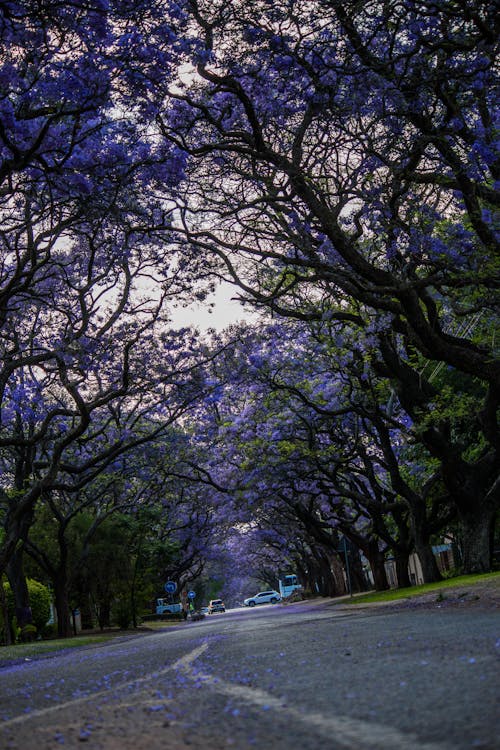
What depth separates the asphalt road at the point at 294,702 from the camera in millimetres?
3455

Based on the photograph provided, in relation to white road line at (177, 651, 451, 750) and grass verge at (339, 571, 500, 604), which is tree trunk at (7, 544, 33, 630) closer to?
grass verge at (339, 571, 500, 604)

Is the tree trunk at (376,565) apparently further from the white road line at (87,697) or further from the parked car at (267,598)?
the parked car at (267,598)

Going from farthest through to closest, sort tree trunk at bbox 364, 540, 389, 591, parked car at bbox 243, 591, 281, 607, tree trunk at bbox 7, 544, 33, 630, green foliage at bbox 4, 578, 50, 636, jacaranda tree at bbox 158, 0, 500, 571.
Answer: parked car at bbox 243, 591, 281, 607 → green foliage at bbox 4, 578, 50, 636 → tree trunk at bbox 364, 540, 389, 591 → tree trunk at bbox 7, 544, 33, 630 → jacaranda tree at bbox 158, 0, 500, 571

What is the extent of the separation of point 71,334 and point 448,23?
10351 millimetres

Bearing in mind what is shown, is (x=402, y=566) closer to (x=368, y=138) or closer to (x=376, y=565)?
(x=376, y=565)

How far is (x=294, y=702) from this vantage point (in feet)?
15.0

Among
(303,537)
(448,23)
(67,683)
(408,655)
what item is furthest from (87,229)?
(303,537)

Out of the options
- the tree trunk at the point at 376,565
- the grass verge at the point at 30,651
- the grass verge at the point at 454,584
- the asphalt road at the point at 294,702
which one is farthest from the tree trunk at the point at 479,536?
the asphalt road at the point at 294,702

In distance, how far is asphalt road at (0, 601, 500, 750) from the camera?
11.3 feet

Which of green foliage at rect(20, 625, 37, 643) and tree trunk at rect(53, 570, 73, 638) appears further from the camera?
tree trunk at rect(53, 570, 73, 638)

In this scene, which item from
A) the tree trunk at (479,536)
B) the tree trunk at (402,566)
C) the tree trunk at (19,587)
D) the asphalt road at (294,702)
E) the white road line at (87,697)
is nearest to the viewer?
the asphalt road at (294,702)

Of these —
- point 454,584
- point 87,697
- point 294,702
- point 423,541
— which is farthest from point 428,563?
point 294,702

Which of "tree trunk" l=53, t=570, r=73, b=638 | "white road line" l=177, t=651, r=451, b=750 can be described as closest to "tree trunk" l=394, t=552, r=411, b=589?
"tree trunk" l=53, t=570, r=73, b=638

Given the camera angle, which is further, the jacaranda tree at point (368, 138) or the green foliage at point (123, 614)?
the green foliage at point (123, 614)
